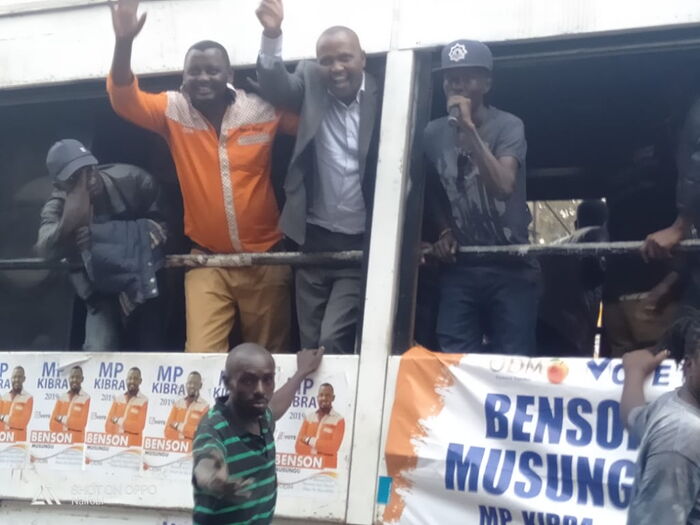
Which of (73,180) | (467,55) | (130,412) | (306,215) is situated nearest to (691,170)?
(467,55)

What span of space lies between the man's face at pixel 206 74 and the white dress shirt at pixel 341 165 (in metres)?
0.51

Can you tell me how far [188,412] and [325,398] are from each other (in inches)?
25.9

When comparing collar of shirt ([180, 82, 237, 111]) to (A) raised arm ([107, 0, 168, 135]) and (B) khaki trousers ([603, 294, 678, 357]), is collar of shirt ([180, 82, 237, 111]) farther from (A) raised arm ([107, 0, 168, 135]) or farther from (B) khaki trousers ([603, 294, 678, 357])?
(B) khaki trousers ([603, 294, 678, 357])

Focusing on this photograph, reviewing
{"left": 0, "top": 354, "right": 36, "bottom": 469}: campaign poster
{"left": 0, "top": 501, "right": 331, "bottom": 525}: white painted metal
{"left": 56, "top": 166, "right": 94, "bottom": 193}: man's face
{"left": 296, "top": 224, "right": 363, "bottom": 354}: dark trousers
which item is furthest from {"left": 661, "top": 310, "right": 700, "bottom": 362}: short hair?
{"left": 0, "top": 354, "right": 36, "bottom": 469}: campaign poster

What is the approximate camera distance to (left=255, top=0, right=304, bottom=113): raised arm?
15.6 ft

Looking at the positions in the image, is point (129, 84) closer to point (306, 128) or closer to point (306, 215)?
point (306, 128)

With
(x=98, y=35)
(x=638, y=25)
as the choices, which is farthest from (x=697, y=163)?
(x=98, y=35)

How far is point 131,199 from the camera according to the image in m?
5.48

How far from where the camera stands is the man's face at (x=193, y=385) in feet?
16.1

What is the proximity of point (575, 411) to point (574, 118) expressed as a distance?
253 cm

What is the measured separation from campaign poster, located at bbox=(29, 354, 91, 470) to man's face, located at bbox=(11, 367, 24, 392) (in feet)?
0.28

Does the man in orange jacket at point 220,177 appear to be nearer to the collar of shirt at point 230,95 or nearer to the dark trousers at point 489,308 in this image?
the collar of shirt at point 230,95

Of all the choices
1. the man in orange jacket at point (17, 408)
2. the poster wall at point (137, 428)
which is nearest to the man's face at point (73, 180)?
the poster wall at point (137, 428)

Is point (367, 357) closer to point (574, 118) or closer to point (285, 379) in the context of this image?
point (285, 379)
